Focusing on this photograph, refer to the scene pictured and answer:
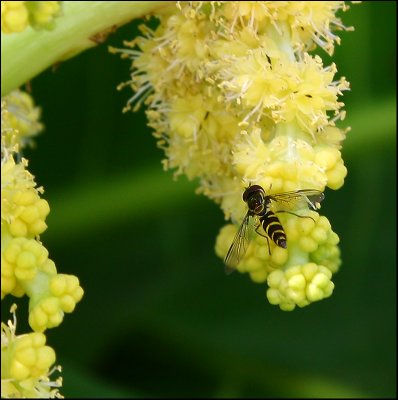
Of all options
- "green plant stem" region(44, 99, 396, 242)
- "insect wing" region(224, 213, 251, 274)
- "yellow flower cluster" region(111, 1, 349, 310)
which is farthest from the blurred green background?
"insect wing" region(224, 213, 251, 274)

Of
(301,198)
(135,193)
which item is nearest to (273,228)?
(301,198)

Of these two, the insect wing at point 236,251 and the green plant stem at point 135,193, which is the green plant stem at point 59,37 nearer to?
the insect wing at point 236,251

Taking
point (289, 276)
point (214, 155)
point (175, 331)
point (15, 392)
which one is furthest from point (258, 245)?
point (175, 331)

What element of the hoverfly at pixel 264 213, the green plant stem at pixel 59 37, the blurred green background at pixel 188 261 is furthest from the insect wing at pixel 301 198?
the blurred green background at pixel 188 261

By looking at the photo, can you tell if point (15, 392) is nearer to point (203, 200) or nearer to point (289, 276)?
point (289, 276)

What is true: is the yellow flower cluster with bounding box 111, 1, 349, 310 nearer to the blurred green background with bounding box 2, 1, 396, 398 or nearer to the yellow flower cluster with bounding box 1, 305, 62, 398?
the yellow flower cluster with bounding box 1, 305, 62, 398

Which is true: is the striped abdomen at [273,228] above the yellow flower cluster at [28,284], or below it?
above

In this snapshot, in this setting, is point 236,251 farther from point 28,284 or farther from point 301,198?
point 28,284
